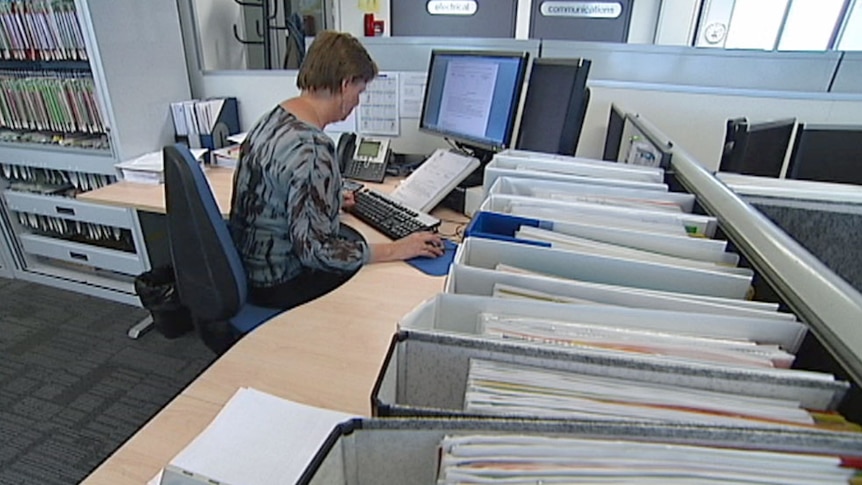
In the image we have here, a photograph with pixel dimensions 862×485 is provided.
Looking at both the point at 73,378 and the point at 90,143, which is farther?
the point at 90,143

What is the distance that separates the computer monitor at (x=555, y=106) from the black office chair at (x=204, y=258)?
3.14 ft

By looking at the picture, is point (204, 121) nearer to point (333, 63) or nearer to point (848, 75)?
point (333, 63)

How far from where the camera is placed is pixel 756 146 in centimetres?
119

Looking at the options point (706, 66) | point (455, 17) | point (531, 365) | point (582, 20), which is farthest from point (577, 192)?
point (455, 17)

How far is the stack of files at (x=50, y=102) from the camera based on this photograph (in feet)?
7.14

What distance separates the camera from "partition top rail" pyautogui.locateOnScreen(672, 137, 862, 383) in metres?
0.42

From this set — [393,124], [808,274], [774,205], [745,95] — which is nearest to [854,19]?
[745,95]

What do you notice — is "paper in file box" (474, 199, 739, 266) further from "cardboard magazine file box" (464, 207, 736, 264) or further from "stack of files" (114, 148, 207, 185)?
"stack of files" (114, 148, 207, 185)

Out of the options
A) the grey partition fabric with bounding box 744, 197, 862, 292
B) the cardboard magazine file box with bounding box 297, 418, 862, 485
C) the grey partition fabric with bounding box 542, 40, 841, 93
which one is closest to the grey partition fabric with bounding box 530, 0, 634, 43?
the grey partition fabric with bounding box 542, 40, 841, 93

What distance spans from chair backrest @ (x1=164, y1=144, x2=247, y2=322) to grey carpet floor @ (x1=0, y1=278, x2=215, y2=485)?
762 millimetres

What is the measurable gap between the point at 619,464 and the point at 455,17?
4.06m

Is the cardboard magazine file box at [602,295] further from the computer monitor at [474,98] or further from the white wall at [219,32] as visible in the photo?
the white wall at [219,32]

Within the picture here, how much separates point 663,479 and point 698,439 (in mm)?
42

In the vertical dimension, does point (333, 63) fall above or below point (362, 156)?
above
